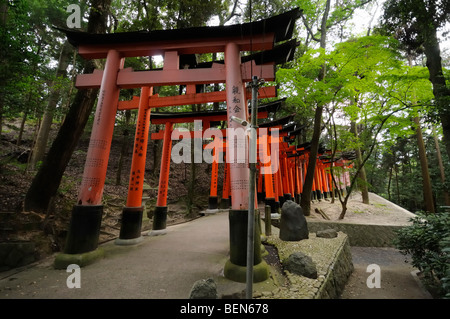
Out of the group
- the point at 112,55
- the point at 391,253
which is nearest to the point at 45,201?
the point at 112,55

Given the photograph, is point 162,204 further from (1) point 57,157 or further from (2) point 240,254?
(2) point 240,254

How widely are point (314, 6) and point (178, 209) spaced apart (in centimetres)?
1515

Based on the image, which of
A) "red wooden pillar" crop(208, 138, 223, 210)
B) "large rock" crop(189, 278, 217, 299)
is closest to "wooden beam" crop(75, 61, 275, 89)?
"large rock" crop(189, 278, 217, 299)

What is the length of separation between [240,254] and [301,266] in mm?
1392

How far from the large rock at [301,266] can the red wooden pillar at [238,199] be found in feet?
2.62

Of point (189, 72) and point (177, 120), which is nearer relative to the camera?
point (189, 72)

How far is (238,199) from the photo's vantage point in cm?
394

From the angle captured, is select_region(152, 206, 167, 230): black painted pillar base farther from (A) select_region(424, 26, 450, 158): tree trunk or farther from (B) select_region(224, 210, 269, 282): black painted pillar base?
(A) select_region(424, 26, 450, 158): tree trunk

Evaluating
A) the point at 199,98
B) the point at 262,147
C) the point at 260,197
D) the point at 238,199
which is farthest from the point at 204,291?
the point at 260,197

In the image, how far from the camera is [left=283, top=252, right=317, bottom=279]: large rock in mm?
3957

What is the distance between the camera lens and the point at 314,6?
38.9 ft

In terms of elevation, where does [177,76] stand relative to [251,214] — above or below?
above
